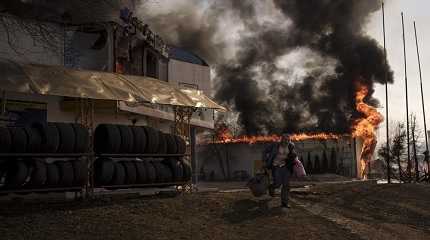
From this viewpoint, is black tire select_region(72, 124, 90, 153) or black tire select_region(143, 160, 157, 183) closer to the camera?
black tire select_region(72, 124, 90, 153)

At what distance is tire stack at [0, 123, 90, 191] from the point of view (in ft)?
33.6

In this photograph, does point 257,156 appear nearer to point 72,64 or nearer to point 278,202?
point 72,64

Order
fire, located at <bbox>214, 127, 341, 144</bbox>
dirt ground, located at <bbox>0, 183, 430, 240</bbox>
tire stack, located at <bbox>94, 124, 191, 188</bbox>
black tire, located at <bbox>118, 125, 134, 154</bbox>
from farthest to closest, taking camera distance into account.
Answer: fire, located at <bbox>214, 127, 341, 144</bbox> → black tire, located at <bbox>118, 125, 134, 154</bbox> → tire stack, located at <bbox>94, 124, 191, 188</bbox> → dirt ground, located at <bbox>0, 183, 430, 240</bbox>

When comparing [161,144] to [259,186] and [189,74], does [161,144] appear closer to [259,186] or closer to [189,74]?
[259,186]

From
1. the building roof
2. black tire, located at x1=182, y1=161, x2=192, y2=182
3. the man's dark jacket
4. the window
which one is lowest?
black tire, located at x1=182, y1=161, x2=192, y2=182

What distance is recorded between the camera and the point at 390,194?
55.9ft

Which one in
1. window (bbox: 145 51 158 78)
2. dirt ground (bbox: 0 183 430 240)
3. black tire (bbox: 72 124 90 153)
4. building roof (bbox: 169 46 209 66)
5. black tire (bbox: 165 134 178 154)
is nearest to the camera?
dirt ground (bbox: 0 183 430 240)

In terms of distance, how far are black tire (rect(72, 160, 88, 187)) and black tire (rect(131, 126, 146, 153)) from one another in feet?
4.70

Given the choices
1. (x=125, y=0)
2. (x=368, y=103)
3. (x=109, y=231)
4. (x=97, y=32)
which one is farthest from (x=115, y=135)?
(x=368, y=103)

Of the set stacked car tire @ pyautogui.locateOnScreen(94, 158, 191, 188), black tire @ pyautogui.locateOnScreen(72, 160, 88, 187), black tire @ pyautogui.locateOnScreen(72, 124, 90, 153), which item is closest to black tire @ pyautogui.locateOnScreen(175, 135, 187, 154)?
stacked car tire @ pyautogui.locateOnScreen(94, 158, 191, 188)

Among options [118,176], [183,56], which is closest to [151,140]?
[118,176]

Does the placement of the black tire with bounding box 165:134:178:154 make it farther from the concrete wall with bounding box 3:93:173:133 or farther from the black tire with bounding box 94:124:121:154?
the concrete wall with bounding box 3:93:173:133

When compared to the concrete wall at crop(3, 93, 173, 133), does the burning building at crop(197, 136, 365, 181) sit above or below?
below

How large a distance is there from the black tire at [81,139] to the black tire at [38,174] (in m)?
0.81
